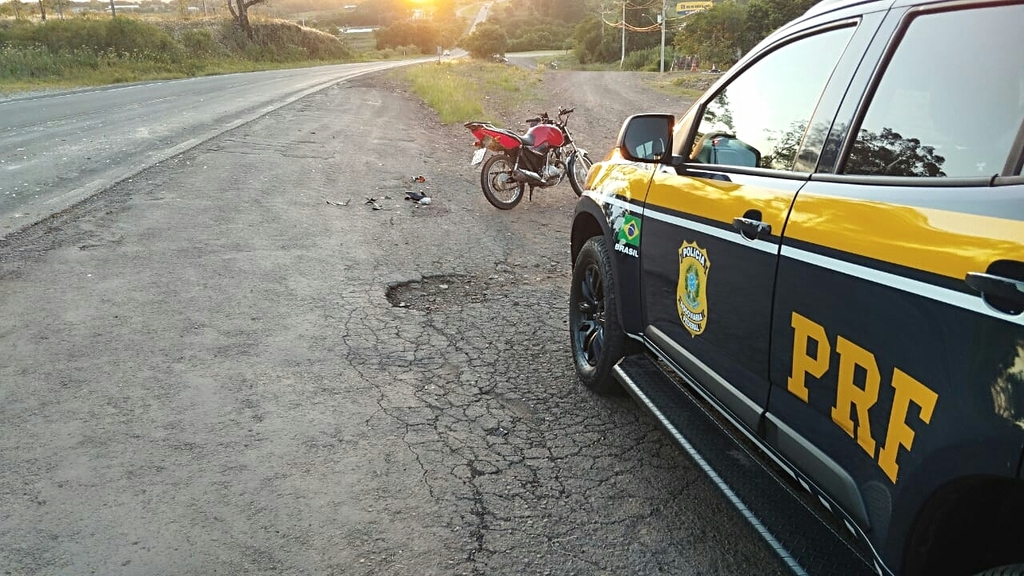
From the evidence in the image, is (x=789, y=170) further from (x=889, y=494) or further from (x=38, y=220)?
(x=38, y=220)

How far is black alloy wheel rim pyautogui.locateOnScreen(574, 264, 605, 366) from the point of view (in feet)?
13.2

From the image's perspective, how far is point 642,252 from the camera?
11.1ft

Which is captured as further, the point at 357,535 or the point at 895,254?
the point at 357,535

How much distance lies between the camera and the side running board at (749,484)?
199 cm

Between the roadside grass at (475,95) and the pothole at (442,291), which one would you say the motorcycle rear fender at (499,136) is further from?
the roadside grass at (475,95)

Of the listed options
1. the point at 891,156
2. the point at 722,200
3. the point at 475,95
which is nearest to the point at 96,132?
the point at 475,95

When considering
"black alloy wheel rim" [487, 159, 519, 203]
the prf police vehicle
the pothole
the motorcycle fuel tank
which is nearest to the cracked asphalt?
the pothole

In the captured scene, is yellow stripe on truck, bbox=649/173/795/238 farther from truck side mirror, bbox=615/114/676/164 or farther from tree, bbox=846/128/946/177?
tree, bbox=846/128/946/177

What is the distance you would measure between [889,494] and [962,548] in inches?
7.1

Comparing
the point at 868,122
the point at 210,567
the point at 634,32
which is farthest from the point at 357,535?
the point at 634,32

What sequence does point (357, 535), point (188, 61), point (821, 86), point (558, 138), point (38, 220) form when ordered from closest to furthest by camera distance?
1. point (821, 86)
2. point (357, 535)
3. point (38, 220)
4. point (558, 138)
5. point (188, 61)

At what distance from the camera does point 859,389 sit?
6.20 feet

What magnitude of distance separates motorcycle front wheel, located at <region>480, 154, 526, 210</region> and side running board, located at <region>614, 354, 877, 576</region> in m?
5.58

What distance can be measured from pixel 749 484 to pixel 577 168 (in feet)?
24.2
